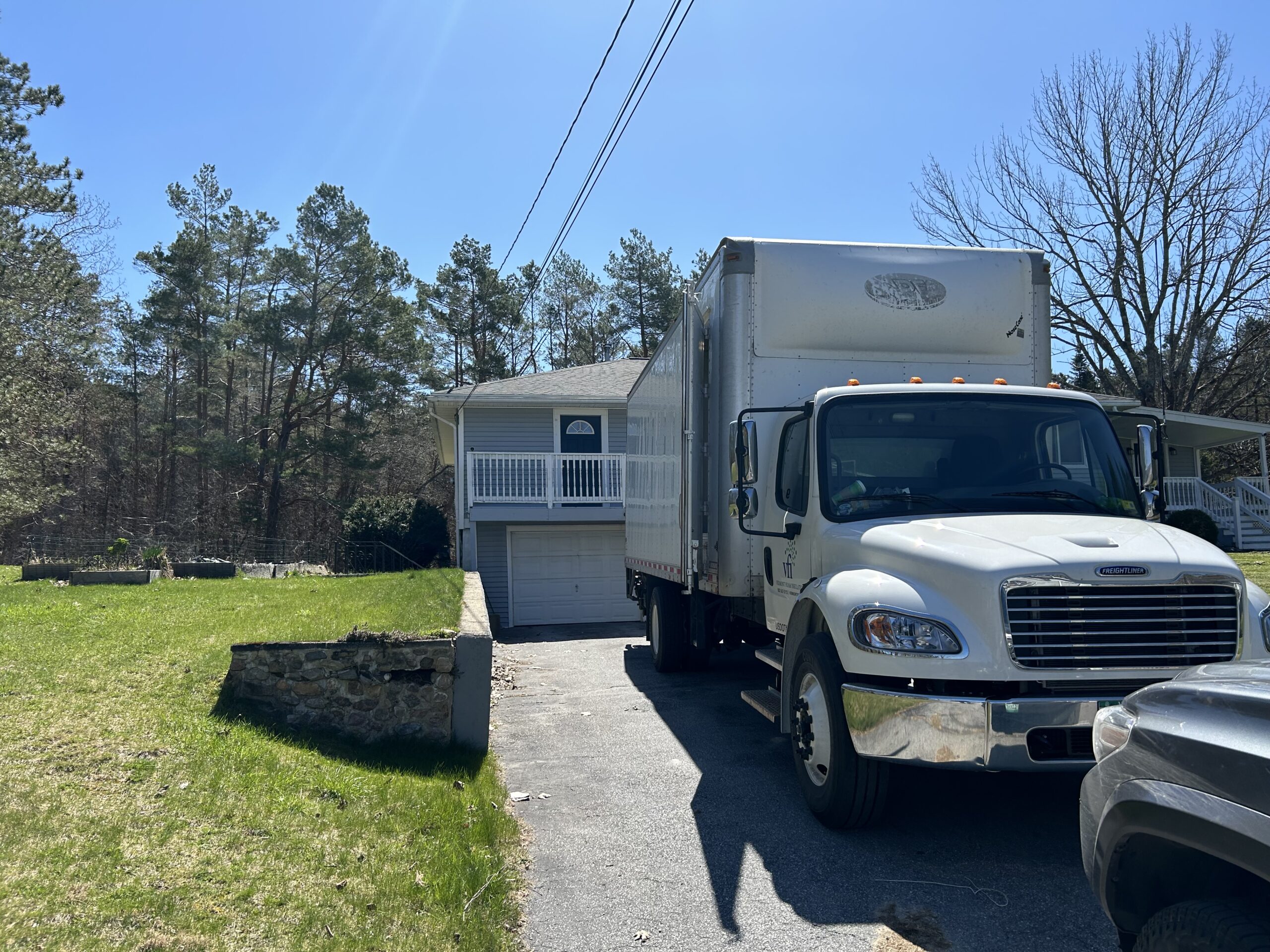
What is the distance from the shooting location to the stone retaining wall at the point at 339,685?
673cm

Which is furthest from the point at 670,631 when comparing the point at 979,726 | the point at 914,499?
the point at 979,726

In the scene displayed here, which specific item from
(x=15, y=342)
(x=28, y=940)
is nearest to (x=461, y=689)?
(x=28, y=940)

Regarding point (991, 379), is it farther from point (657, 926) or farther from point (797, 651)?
point (657, 926)

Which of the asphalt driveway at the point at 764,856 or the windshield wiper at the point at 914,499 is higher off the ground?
the windshield wiper at the point at 914,499

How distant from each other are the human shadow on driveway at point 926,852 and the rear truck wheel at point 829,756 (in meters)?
0.16

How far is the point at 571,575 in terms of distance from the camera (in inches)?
758

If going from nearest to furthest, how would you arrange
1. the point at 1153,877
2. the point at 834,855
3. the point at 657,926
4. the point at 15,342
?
1. the point at 1153,877
2. the point at 657,926
3. the point at 834,855
4. the point at 15,342

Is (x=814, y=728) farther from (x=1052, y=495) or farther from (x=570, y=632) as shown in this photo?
(x=570, y=632)

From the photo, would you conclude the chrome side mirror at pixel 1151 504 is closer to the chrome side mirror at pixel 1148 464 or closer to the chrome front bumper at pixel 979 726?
the chrome side mirror at pixel 1148 464

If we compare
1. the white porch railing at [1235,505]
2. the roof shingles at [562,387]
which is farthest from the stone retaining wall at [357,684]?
the white porch railing at [1235,505]

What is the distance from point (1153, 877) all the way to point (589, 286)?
46593mm

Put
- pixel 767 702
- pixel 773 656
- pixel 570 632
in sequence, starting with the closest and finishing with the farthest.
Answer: pixel 767 702, pixel 773 656, pixel 570 632

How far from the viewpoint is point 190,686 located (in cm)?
689

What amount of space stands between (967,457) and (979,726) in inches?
76.9
